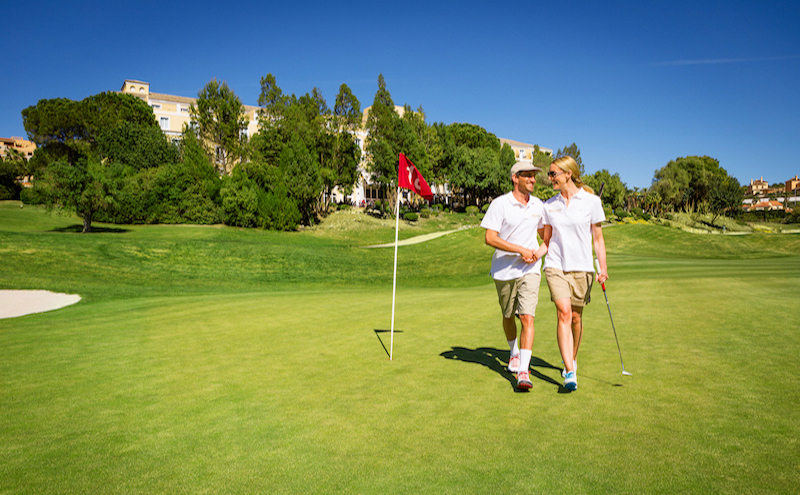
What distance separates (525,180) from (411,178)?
198 cm

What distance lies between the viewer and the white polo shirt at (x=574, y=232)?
5480mm

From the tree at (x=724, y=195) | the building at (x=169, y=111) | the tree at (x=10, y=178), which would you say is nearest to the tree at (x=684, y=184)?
the tree at (x=724, y=195)

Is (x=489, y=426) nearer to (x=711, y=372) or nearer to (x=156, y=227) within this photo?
(x=711, y=372)

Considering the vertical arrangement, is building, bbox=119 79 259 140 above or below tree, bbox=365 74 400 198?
above

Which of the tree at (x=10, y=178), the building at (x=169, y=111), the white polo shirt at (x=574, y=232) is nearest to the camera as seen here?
the white polo shirt at (x=574, y=232)

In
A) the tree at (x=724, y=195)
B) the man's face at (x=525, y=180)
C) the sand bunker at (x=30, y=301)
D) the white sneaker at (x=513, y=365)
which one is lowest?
the sand bunker at (x=30, y=301)

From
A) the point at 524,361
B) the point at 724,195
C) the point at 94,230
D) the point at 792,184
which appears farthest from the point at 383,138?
the point at 792,184

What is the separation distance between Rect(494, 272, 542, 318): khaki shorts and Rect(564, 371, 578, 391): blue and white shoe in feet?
2.58

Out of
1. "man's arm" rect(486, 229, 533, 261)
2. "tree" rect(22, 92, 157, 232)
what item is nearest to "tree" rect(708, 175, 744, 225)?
"tree" rect(22, 92, 157, 232)

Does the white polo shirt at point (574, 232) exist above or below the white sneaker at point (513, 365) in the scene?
above

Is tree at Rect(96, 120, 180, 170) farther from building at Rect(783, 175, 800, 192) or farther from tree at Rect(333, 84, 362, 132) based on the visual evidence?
building at Rect(783, 175, 800, 192)

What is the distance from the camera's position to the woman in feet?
18.0

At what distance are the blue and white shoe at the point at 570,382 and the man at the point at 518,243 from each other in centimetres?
60

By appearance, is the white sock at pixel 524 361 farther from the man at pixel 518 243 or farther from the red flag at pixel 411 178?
the red flag at pixel 411 178
